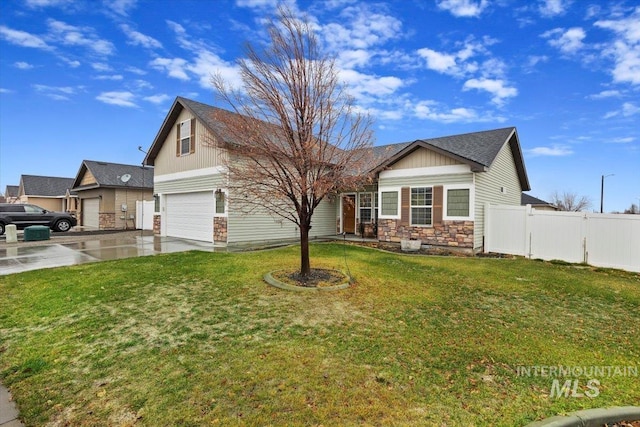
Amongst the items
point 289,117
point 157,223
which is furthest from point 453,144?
point 157,223

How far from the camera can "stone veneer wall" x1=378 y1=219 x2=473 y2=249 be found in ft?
39.2

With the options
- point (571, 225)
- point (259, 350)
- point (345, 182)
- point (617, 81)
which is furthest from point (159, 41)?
point (617, 81)

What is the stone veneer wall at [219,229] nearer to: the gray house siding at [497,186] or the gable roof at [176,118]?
the gable roof at [176,118]

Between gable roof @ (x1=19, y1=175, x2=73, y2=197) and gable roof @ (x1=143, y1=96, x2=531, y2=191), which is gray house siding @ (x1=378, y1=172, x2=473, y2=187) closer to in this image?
gable roof @ (x1=143, y1=96, x2=531, y2=191)

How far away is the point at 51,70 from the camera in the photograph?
47.8ft

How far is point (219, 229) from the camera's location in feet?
43.1

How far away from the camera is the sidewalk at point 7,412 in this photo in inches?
104

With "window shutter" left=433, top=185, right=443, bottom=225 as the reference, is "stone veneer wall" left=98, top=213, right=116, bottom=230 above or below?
below

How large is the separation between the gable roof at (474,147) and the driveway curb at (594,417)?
8.97m

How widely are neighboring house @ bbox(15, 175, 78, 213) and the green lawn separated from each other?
110 ft

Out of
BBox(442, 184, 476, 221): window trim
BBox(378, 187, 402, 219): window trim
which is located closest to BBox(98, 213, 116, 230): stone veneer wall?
BBox(378, 187, 402, 219): window trim

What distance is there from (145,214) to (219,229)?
1207cm

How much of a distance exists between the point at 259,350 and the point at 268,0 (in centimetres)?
705

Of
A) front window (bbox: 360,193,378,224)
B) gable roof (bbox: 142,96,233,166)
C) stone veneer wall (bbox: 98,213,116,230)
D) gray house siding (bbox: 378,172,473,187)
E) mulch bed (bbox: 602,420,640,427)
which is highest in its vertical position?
gable roof (bbox: 142,96,233,166)
